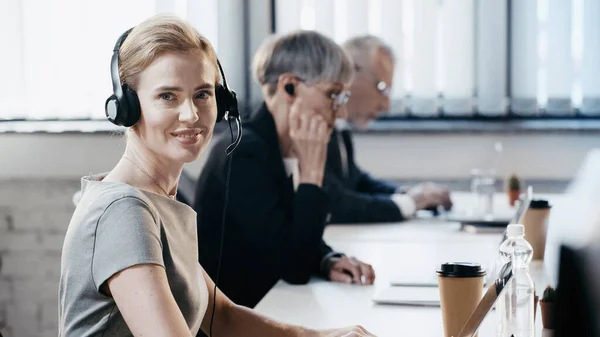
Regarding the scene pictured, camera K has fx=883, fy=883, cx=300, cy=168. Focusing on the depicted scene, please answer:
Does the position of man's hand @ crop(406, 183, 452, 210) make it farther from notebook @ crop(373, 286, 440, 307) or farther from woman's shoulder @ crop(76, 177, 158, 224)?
woman's shoulder @ crop(76, 177, 158, 224)

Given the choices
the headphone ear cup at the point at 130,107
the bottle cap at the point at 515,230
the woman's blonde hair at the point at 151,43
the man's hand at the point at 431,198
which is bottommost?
the man's hand at the point at 431,198

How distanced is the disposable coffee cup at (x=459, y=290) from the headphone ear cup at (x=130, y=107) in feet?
1.70

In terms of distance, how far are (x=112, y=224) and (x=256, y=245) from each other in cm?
105

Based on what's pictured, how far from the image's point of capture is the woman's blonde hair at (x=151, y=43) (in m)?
1.26

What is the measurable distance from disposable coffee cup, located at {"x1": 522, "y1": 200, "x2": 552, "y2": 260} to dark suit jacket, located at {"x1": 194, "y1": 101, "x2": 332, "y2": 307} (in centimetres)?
46

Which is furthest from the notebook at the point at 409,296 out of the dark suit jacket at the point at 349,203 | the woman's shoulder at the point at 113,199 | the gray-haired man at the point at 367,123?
the gray-haired man at the point at 367,123

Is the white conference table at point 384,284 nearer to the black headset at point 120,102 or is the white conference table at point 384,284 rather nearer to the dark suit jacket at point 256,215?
the dark suit jacket at point 256,215

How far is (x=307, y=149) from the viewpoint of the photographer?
7.33ft

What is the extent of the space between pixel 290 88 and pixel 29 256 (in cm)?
179

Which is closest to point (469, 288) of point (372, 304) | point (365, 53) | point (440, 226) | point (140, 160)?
point (372, 304)

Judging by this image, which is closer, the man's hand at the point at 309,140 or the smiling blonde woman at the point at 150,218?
the smiling blonde woman at the point at 150,218

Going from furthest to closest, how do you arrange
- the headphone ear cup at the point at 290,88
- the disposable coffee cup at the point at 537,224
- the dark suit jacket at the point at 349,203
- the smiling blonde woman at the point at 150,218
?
the dark suit jacket at the point at 349,203 → the headphone ear cup at the point at 290,88 → the disposable coffee cup at the point at 537,224 → the smiling blonde woman at the point at 150,218

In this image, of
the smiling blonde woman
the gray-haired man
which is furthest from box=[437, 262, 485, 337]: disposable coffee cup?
the gray-haired man

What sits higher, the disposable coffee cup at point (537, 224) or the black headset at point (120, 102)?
the black headset at point (120, 102)
